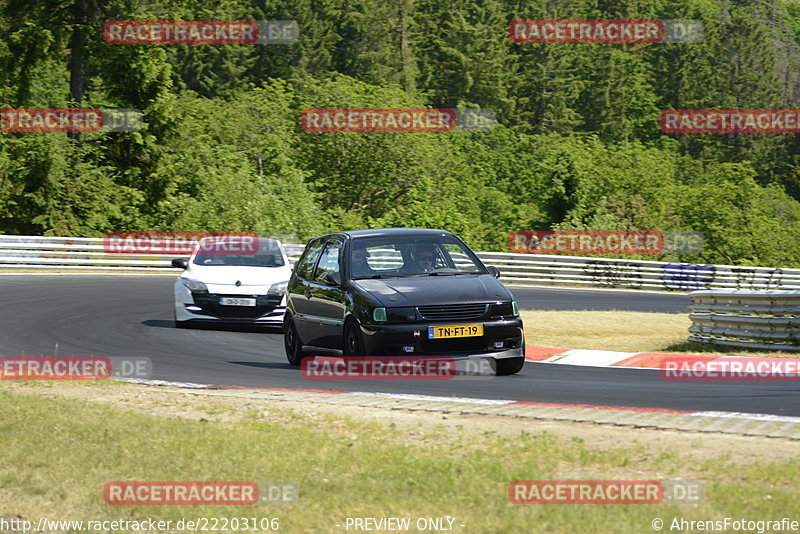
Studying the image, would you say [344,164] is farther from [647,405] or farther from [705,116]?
[705,116]

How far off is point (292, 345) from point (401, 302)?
2.90 m

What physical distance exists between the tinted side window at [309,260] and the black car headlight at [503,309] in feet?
9.59

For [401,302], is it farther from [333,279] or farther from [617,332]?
[617,332]

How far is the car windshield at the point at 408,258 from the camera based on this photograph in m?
12.6

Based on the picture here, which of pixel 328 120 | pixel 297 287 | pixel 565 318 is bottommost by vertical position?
pixel 565 318

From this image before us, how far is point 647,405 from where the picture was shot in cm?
1002

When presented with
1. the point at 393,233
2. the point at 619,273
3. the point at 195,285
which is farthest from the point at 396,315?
the point at 619,273

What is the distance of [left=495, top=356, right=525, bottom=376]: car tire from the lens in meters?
12.1

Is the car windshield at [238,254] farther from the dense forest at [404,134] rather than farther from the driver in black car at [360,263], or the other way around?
the dense forest at [404,134]

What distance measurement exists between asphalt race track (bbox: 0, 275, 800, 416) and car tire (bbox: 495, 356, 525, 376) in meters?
0.14

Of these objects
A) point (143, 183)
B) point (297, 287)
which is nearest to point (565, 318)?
point (297, 287)

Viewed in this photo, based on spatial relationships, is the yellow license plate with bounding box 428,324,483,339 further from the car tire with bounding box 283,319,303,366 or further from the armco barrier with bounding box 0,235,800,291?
the armco barrier with bounding box 0,235,800,291

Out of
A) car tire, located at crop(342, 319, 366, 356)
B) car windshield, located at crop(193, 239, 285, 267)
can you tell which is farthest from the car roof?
car windshield, located at crop(193, 239, 285, 267)

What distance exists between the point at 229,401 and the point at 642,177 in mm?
54490
